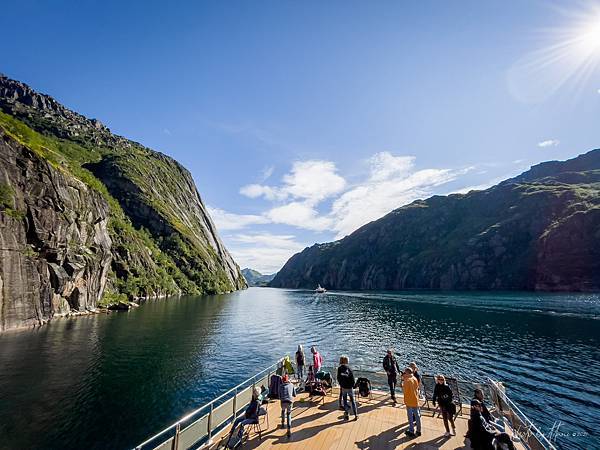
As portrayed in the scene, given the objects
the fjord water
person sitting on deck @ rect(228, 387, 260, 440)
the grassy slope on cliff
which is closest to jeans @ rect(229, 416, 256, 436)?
person sitting on deck @ rect(228, 387, 260, 440)

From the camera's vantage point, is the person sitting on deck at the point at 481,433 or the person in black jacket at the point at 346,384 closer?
the person sitting on deck at the point at 481,433

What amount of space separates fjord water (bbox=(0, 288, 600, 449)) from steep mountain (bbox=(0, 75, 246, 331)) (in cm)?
833

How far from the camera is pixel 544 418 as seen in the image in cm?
2092

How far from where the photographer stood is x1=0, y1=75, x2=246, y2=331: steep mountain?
48031 millimetres

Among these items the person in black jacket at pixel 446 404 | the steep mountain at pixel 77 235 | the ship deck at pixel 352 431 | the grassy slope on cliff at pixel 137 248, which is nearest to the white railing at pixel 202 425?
the ship deck at pixel 352 431

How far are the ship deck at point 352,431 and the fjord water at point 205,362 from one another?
974cm

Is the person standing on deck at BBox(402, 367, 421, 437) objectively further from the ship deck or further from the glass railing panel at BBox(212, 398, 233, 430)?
the glass railing panel at BBox(212, 398, 233, 430)

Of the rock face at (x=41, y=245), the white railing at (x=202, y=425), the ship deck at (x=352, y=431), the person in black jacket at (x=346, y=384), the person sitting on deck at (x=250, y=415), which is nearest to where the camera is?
the white railing at (x=202, y=425)

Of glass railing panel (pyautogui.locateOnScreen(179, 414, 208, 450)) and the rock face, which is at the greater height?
the rock face

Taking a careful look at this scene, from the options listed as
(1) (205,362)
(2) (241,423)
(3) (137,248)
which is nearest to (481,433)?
(2) (241,423)

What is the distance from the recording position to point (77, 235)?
68.1 metres

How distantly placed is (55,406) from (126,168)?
16434cm

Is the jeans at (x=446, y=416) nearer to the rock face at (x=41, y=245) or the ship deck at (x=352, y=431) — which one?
the ship deck at (x=352, y=431)

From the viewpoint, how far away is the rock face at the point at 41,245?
45.2 m
